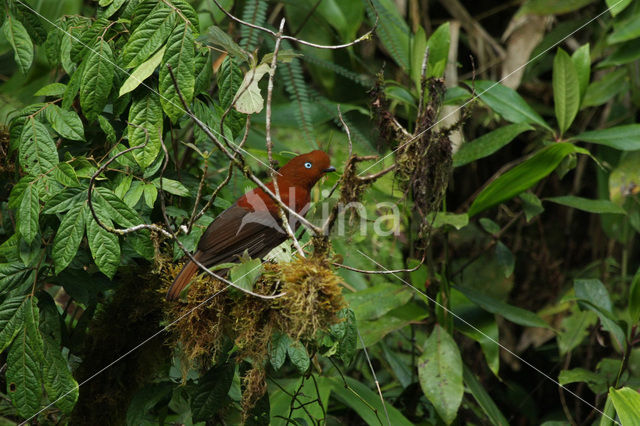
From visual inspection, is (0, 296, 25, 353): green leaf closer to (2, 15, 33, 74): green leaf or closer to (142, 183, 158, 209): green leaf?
(142, 183, 158, 209): green leaf

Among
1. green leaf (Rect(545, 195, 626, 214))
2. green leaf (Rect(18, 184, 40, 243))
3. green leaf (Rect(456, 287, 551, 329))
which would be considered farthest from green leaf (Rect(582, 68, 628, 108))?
green leaf (Rect(18, 184, 40, 243))

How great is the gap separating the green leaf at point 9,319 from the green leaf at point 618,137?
1.53 m

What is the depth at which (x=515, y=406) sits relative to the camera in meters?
2.77

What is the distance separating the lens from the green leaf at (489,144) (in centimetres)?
186

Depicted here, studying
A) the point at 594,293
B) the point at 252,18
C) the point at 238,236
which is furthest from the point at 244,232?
the point at 594,293

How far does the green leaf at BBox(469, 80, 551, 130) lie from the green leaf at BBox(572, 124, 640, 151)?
0.14 metres

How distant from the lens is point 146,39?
1151mm

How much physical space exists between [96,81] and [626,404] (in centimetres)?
136

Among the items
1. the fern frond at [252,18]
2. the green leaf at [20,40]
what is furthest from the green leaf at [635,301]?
the green leaf at [20,40]

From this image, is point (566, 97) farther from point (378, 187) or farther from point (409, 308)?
point (409, 308)

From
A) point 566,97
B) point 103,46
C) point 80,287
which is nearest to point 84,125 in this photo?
point 103,46

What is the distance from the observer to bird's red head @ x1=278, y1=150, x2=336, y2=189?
1.28 meters

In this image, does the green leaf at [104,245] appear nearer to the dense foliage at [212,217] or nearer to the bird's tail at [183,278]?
the dense foliage at [212,217]

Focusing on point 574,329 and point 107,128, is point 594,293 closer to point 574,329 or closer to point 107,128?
point 574,329
